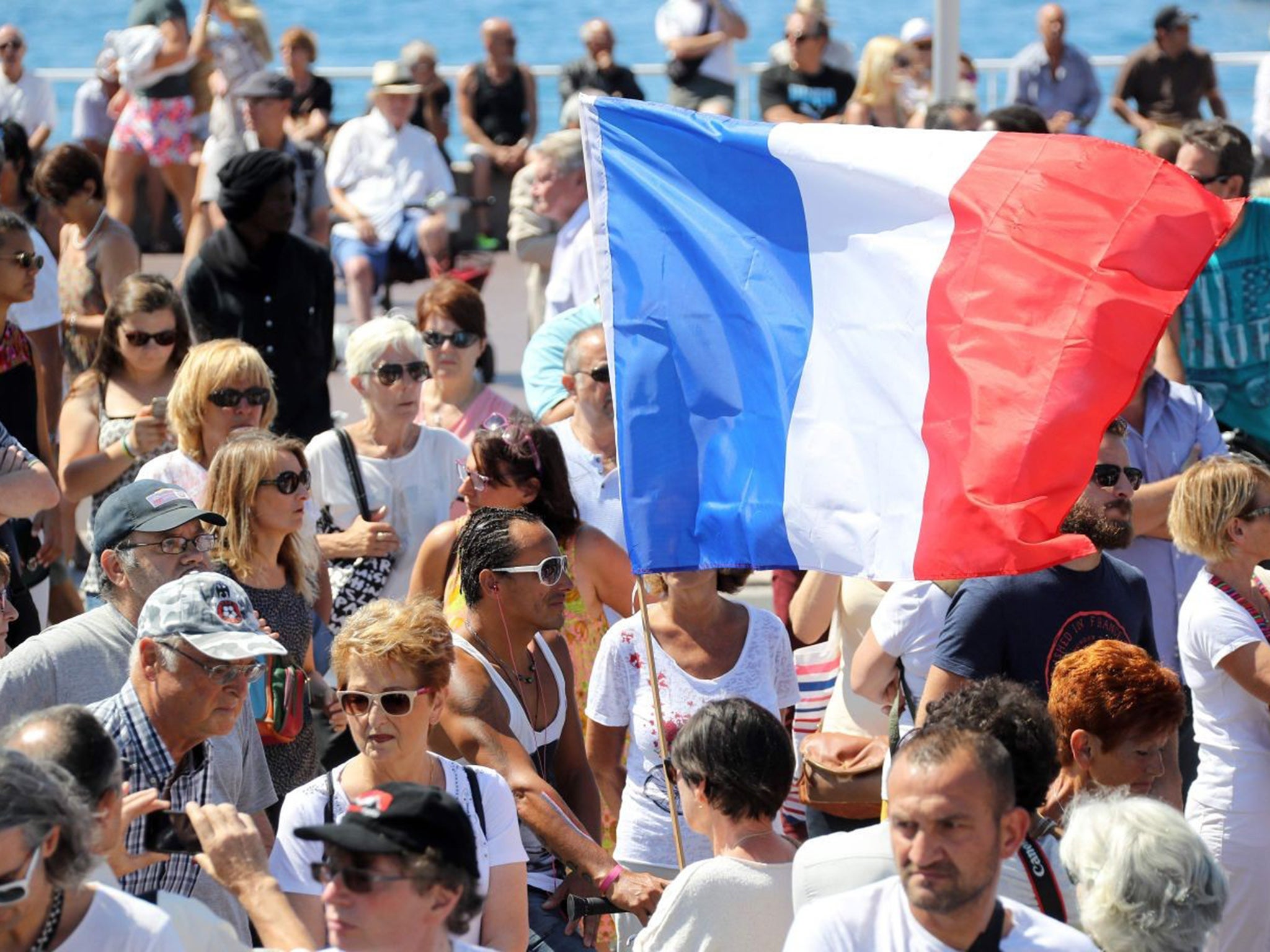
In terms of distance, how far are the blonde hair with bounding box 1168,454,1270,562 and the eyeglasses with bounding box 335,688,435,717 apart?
230cm

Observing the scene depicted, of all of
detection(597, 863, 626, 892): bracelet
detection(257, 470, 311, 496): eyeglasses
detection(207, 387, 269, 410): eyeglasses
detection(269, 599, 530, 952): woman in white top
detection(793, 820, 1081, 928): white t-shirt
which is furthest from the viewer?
detection(207, 387, 269, 410): eyeglasses

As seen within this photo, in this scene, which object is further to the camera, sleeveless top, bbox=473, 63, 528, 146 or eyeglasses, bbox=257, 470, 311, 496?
sleeveless top, bbox=473, 63, 528, 146

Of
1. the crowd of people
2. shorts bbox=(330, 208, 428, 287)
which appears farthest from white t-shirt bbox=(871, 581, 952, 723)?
shorts bbox=(330, 208, 428, 287)

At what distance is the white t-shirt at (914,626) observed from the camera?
16.8ft

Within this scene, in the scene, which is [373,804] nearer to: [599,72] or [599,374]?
[599,374]

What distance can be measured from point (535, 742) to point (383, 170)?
7749mm

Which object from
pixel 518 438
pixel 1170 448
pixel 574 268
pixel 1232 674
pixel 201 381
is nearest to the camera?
pixel 1232 674

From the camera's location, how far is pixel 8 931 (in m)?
3.08

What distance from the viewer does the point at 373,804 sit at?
3256 mm

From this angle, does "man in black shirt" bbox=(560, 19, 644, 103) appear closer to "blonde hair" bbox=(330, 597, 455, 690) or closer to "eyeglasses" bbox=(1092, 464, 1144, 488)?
"eyeglasses" bbox=(1092, 464, 1144, 488)

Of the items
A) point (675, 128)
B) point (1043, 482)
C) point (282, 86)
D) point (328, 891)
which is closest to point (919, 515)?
point (1043, 482)

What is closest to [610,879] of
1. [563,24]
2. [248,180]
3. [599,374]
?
[599,374]

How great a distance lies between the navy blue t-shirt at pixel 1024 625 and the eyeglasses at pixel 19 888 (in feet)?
8.05

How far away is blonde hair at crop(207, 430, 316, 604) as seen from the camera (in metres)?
5.41
